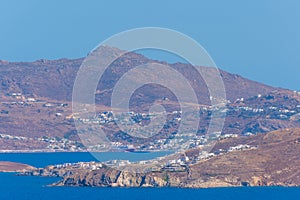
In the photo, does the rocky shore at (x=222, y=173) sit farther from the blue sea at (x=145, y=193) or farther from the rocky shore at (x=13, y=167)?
the rocky shore at (x=13, y=167)

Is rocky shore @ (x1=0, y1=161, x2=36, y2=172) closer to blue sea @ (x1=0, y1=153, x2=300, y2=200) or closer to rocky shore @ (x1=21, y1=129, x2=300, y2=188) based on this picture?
rocky shore @ (x1=21, y1=129, x2=300, y2=188)

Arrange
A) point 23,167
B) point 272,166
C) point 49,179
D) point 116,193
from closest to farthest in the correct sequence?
point 116,193 → point 272,166 → point 49,179 → point 23,167

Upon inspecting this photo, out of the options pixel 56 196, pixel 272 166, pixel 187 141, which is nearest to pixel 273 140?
pixel 272 166

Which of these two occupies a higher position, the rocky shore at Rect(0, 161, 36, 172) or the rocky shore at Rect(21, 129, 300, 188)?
the rocky shore at Rect(0, 161, 36, 172)

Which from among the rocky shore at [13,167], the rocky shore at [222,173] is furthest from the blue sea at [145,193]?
the rocky shore at [13,167]

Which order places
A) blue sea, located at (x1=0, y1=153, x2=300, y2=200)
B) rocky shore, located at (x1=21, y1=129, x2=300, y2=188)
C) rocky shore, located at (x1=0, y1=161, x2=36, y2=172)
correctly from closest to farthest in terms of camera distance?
blue sea, located at (x1=0, y1=153, x2=300, y2=200) < rocky shore, located at (x1=21, y1=129, x2=300, y2=188) < rocky shore, located at (x1=0, y1=161, x2=36, y2=172)

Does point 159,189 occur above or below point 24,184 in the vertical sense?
below

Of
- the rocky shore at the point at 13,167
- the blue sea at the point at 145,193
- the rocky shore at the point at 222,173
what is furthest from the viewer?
the rocky shore at the point at 13,167

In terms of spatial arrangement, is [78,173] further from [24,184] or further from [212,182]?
[212,182]

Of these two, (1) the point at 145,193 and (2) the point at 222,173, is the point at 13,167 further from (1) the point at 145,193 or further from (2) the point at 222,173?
(1) the point at 145,193

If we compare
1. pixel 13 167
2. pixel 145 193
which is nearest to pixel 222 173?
pixel 145 193

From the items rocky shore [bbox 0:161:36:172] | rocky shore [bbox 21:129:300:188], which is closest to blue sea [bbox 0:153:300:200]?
rocky shore [bbox 21:129:300:188]
